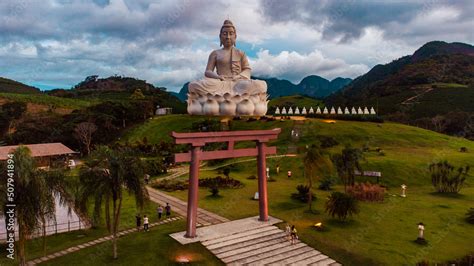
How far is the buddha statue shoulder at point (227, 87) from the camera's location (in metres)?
18.0


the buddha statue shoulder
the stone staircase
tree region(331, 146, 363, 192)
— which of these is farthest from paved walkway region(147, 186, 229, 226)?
tree region(331, 146, 363, 192)

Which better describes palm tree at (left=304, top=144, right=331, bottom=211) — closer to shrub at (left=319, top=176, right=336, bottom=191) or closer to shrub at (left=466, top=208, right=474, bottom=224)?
shrub at (left=319, top=176, right=336, bottom=191)

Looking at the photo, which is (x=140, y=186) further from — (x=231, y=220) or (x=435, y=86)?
(x=435, y=86)

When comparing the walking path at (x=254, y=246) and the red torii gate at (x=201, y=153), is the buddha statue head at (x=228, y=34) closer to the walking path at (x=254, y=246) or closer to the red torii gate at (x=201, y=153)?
the red torii gate at (x=201, y=153)

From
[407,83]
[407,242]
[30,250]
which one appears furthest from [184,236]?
[407,83]

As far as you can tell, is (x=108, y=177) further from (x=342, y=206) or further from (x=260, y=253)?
(x=342, y=206)

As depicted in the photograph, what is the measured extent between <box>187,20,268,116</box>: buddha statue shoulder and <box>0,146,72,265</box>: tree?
7.88m

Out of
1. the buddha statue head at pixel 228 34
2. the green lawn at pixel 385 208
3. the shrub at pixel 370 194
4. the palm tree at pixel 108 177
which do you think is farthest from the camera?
the shrub at pixel 370 194

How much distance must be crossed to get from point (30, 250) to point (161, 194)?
14006mm

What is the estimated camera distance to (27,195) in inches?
528

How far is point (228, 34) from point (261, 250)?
40.0 feet

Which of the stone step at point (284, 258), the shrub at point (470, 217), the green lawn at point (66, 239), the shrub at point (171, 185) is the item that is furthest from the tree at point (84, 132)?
the shrub at point (470, 217)

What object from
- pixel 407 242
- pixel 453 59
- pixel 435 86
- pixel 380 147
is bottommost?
pixel 407 242

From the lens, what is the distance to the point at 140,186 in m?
16.4
